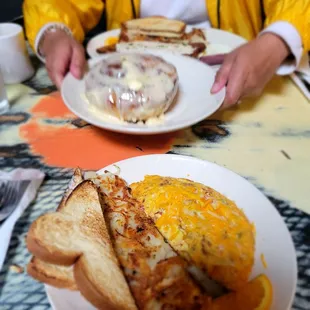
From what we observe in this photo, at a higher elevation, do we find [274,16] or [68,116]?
[274,16]

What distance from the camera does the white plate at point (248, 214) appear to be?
0.48 m

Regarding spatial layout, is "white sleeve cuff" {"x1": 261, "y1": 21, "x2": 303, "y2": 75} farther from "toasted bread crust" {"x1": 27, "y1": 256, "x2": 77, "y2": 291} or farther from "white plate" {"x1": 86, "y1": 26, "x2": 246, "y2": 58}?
"toasted bread crust" {"x1": 27, "y1": 256, "x2": 77, "y2": 291}

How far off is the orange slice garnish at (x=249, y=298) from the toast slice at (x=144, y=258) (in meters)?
0.02

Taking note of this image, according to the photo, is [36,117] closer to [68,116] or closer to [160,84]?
[68,116]

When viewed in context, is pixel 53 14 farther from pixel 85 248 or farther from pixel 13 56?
pixel 85 248

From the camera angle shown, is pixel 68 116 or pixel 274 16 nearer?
pixel 68 116

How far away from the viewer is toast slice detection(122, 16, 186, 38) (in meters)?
1.25

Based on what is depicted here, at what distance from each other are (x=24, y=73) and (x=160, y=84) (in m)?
0.49

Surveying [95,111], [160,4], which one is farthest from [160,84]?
[160,4]

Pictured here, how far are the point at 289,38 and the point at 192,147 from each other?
1.45 ft

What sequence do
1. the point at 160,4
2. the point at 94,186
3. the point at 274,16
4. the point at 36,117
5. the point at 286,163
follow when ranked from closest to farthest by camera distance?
the point at 94,186
the point at 286,163
the point at 36,117
the point at 274,16
the point at 160,4

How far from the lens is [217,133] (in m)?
0.91

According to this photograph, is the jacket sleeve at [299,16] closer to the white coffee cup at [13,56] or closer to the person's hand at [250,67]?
the person's hand at [250,67]

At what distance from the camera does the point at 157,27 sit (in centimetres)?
127
